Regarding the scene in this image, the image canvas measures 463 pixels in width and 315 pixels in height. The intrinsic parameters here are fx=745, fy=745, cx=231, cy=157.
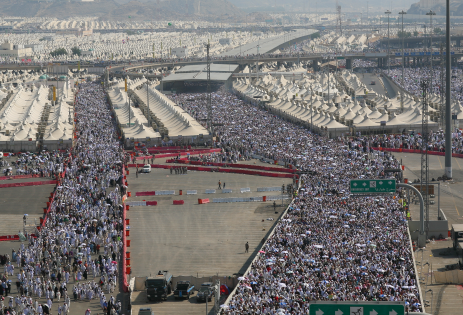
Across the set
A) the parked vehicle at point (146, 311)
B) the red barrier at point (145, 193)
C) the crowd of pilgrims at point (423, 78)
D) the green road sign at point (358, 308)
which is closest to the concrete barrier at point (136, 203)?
the red barrier at point (145, 193)

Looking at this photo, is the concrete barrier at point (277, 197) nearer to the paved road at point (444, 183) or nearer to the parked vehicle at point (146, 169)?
the paved road at point (444, 183)

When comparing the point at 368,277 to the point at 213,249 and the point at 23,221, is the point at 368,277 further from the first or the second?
the point at 23,221

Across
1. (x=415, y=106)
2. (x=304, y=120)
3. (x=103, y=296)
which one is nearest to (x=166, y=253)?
(x=103, y=296)

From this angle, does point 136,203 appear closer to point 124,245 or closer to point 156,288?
point 124,245

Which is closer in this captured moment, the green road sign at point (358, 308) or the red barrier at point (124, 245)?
the green road sign at point (358, 308)

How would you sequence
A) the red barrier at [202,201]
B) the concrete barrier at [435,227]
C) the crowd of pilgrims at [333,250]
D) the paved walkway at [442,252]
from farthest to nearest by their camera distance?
the red barrier at [202,201], the concrete barrier at [435,227], the paved walkway at [442,252], the crowd of pilgrims at [333,250]

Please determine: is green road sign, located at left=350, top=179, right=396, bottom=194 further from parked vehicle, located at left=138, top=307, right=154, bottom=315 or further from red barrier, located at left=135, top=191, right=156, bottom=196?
red barrier, located at left=135, top=191, right=156, bottom=196

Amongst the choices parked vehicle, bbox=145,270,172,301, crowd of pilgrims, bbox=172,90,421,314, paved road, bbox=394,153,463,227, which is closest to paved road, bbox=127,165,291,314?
parked vehicle, bbox=145,270,172,301
